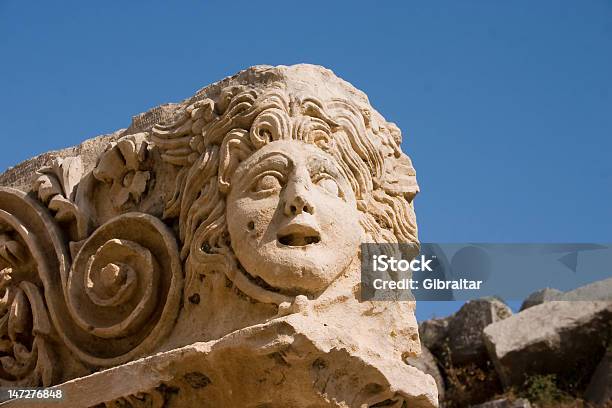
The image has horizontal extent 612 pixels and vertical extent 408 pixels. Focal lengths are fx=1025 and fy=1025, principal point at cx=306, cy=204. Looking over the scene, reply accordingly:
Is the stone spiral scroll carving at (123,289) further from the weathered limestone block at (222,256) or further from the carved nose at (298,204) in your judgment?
the carved nose at (298,204)

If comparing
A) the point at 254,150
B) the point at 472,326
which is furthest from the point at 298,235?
the point at 472,326

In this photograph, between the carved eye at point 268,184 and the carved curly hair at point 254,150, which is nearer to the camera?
the carved eye at point 268,184

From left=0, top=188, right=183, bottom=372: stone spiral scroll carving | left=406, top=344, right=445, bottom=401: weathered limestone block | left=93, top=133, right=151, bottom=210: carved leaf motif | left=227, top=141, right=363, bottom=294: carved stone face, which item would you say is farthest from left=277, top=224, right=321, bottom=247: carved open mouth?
left=406, top=344, right=445, bottom=401: weathered limestone block

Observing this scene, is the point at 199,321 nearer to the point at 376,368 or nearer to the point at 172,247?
the point at 172,247

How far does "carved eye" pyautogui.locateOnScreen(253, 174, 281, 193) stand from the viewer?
14.1ft

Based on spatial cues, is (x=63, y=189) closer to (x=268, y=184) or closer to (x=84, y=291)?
(x=84, y=291)

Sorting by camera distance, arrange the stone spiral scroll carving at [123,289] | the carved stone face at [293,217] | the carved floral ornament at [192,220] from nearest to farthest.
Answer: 1. the carved stone face at [293,217]
2. the carved floral ornament at [192,220]
3. the stone spiral scroll carving at [123,289]

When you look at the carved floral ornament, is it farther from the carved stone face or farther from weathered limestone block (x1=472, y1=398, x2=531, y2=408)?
weathered limestone block (x1=472, y1=398, x2=531, y2=408)

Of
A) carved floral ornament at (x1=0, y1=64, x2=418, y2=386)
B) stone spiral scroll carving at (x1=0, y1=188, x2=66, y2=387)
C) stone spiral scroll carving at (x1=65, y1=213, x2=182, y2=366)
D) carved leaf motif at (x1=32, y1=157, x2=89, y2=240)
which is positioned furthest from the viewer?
carved leaf motif at (x1=32, y1=157, x2=89, y2=240)

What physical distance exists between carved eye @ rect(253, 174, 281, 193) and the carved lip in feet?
0.76

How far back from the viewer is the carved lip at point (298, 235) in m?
4.12

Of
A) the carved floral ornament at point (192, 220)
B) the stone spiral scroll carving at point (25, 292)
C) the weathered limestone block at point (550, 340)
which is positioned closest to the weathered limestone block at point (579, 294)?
the weathered limestone block at point (550, 340)

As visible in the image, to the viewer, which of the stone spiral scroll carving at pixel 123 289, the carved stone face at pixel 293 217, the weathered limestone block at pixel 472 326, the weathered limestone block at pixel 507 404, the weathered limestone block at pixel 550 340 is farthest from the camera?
the weathered limestone block at pixel 472 326

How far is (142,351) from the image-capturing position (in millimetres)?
4434
